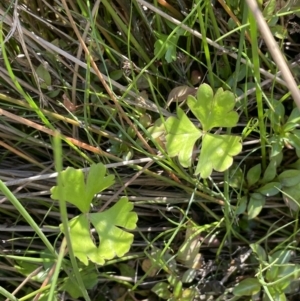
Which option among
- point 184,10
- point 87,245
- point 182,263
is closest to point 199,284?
point 182,263

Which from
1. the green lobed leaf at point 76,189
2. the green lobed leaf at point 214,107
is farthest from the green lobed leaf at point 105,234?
the green lobed leaf at point 214,107

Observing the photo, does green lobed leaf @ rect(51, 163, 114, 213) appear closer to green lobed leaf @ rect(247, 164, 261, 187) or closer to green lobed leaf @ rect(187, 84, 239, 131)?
green lobed leaf @ rect(187, 84, 239, 131)

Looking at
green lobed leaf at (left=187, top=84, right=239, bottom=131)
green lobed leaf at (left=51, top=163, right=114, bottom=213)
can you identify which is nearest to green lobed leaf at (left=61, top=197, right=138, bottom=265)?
green lobed leaf at (left=51, top=163, right=114, bottom=213)

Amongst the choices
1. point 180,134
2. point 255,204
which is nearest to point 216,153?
point 180,134

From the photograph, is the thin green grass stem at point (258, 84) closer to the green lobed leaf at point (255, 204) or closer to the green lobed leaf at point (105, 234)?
the green lobed leaf at point (255, 204)

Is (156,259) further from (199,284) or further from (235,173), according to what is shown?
(235,173)
